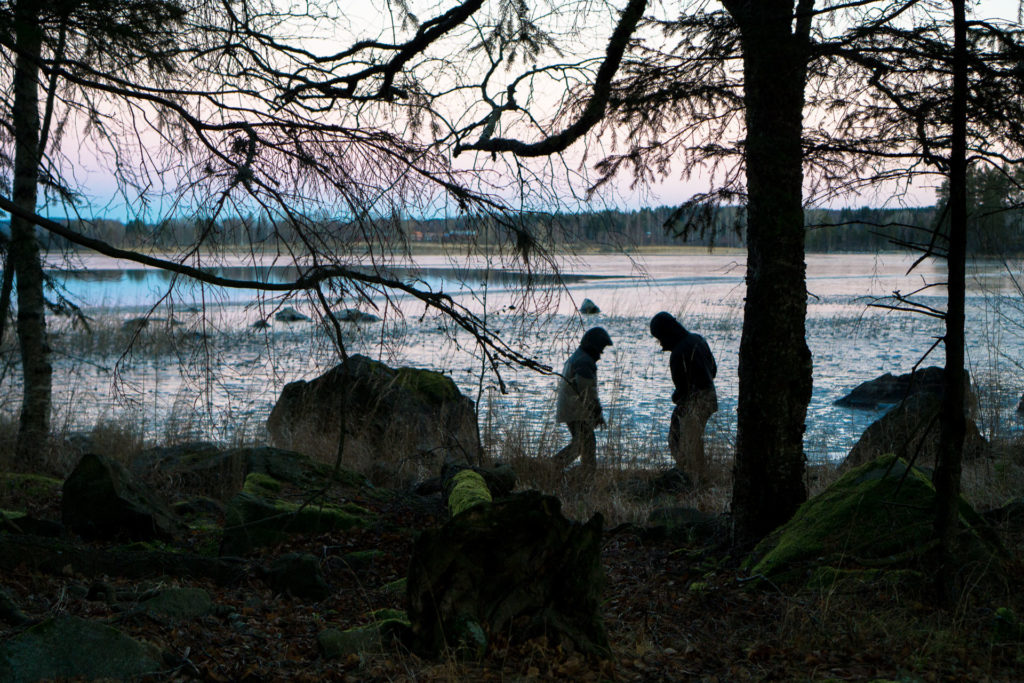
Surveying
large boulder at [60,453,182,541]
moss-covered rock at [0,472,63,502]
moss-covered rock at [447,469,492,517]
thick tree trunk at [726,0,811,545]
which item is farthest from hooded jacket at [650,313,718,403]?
moss-covered rock at [0,472,63,502]

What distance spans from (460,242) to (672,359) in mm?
6430

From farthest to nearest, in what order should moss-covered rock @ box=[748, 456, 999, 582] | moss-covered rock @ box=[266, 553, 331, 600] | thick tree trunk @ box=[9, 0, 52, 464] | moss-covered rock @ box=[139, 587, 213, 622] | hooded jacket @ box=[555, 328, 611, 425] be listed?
hooded jacket @ box=[555, 328, 611, 425], thick tree trunk @ box=[9, 0, 52, 464], moss-covered rock @ box=[266, 553, 331, 600], moss-covered rock @ box=[748, 456, 999, 582], moss-covered rock @ box=[139, 587, 213, 622]

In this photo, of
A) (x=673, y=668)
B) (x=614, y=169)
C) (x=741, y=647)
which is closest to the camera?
(x=673, y=668)

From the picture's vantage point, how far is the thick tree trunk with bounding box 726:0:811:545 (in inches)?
215

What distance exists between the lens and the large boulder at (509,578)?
372 centimetres

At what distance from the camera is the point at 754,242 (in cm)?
556

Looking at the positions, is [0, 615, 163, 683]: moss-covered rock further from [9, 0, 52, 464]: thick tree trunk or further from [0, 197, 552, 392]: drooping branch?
[9, 0, 52, 464]: thick tree trunk

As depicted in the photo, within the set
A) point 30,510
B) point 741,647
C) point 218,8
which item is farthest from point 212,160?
point 30,510

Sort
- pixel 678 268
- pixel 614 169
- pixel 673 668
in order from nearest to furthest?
1. pixel 673 668
2. pixel 614 169
3. pixel 678 268

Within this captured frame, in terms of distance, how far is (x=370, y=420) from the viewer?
33.7ft

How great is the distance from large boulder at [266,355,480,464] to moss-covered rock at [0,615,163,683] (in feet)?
20.6

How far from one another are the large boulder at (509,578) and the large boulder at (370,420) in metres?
5.87

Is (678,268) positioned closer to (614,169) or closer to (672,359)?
(672,359)

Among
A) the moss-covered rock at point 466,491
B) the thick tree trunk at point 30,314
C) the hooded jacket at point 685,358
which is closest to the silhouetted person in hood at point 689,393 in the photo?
the hooded jacket at point 685,358
